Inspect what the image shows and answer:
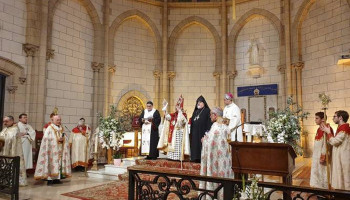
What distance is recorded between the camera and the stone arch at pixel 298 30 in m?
11.5

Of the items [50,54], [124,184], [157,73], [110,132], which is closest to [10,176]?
[124,184]

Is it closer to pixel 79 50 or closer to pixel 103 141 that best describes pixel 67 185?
pixel 103 141

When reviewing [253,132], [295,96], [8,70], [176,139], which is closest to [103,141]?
[176,139]

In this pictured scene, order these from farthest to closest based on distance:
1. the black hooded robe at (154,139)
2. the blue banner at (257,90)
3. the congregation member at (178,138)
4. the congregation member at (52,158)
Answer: the blue banner at (257,90), the black hooded robe at (154,139), the congregation member at (178,138), the congregation member at (52,158)

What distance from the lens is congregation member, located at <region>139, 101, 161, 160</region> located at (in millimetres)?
8391

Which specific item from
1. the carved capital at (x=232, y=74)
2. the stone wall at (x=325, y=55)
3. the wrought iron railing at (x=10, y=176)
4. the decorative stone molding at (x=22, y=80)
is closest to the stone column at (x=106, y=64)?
the decorative stone molding at (x=22, y=80)

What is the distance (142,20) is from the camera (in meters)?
13.3

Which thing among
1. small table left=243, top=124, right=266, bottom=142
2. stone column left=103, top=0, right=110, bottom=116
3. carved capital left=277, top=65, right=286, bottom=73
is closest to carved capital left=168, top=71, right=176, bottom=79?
stone column left=103, top=0, right=110, bottom=116

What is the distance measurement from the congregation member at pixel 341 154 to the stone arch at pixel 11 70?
341 inches

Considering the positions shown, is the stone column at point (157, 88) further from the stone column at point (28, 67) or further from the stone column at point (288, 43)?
the stone column at point (288, 43)

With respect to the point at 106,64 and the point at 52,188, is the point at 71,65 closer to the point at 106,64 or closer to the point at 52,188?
the point at 106,64

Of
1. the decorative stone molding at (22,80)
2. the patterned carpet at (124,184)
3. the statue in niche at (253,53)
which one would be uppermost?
the statue in niche at (253,53)

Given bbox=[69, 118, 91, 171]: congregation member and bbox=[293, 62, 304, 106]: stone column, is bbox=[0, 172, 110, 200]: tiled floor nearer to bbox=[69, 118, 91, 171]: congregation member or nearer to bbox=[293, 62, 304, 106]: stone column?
bbox=[69, 118, 91, 171]: congregation member

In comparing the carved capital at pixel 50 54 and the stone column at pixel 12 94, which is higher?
the carved capital at pixel 50 54
